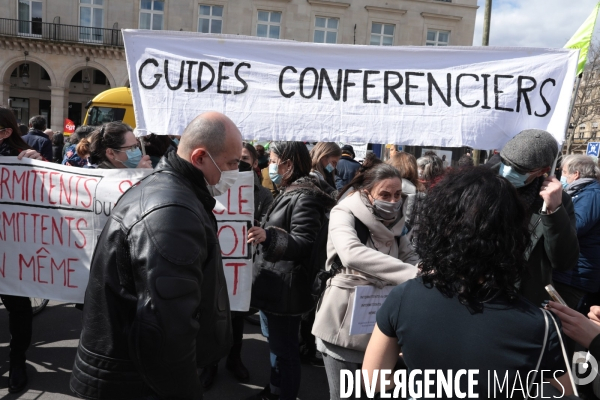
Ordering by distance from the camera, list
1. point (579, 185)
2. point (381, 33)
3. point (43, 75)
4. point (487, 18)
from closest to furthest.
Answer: point (579, 185) < point (487, 18) < point (381, 33) < point (43, 75)

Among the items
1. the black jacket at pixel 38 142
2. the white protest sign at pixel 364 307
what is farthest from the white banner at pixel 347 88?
the black jacket at pixel 38 142

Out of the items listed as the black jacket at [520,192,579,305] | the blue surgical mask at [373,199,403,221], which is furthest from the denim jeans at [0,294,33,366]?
the black jacket at [520,192,579,305]

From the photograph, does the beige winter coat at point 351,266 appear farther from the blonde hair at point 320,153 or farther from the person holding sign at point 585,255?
the blonde hair at point 320,153

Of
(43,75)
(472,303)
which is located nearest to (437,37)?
(43,75)

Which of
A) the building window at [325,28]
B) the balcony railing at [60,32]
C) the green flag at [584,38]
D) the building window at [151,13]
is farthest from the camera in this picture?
the building window at [325,28]

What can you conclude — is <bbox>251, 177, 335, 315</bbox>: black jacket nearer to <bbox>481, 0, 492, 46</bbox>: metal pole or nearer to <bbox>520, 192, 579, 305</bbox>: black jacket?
<bbox>520, 192, 579, 305</bbox>: black jacket

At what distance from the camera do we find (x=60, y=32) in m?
26.1

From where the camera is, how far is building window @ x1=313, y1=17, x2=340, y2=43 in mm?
27688

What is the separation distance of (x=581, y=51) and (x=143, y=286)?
2818 millimetres

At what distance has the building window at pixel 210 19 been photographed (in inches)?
1056

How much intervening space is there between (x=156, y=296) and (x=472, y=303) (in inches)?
39.4

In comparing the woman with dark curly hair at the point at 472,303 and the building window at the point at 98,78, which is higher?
the building window at the point at 98,78

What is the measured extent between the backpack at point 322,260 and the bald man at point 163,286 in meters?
0.83

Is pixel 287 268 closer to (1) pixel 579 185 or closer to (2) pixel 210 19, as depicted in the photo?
(1) pixel 579 185
